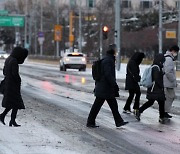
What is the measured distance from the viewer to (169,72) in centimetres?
1223

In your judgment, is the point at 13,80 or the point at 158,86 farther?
the point at 158,86

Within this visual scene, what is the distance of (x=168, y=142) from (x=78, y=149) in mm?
1843

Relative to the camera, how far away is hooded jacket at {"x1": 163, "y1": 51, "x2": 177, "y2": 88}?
12.2 meters

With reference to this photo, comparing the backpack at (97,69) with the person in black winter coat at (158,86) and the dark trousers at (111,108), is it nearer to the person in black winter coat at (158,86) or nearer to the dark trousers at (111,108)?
the dark trousers at (111,108)

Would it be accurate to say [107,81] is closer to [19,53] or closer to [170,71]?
[19,53]

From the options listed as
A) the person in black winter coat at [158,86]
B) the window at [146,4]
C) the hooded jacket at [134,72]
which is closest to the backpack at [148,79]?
the person in black winter coat at [158,86]

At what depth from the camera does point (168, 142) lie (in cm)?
945

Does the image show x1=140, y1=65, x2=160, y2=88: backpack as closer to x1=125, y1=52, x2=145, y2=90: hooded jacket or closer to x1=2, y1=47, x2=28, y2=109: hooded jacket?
x1=125, y1=52, x2=145, y2=90: hooded jacket

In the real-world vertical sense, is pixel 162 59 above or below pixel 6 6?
below

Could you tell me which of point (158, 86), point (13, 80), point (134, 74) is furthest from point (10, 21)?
point (13, 80)

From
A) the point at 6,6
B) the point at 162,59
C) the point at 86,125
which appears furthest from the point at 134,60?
the point at 6,6

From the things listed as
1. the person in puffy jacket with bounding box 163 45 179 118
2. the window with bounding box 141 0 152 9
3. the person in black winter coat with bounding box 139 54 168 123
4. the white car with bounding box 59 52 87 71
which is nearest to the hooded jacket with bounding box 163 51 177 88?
the person in puffy jacket with bounding box 163 45 179 118

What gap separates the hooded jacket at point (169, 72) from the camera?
40.2 ft

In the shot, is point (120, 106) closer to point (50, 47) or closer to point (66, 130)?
point (66, 130)
